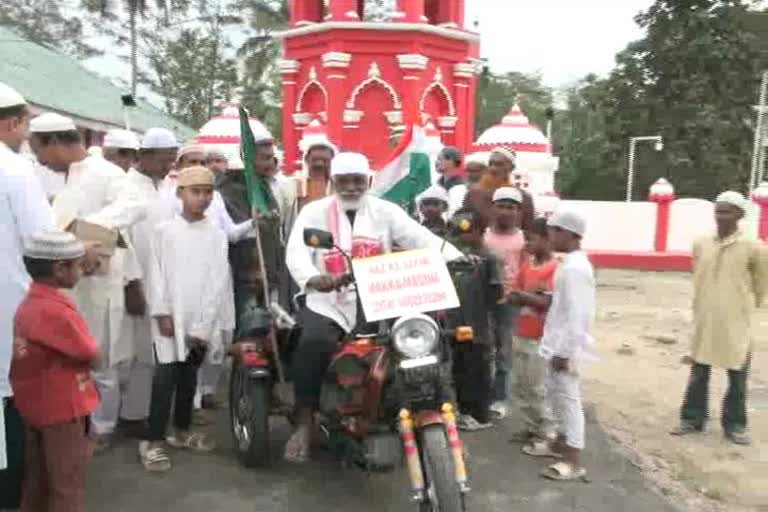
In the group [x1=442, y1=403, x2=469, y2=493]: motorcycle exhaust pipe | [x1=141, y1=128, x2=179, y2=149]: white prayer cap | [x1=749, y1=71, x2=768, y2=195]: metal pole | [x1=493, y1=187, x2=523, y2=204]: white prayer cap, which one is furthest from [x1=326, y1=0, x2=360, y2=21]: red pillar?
[x1=749, y1=71, x2=768, y2=195]: metal pole

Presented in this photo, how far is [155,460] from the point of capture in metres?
4.85

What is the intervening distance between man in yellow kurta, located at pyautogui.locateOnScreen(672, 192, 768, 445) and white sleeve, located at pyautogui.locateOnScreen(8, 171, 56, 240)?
435cm

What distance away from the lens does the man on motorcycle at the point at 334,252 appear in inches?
175

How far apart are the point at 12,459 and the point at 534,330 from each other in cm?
301

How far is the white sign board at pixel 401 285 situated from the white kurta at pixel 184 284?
49.7 inches

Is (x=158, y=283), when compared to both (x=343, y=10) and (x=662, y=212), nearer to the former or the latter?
(x=343, y=10)

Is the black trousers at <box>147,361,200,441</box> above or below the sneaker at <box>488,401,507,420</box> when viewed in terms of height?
above

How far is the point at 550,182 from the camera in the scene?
14516mm

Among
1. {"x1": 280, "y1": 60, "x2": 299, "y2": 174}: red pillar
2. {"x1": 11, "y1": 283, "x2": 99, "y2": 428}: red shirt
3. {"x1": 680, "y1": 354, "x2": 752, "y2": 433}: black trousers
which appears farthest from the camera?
{"x1": 280, "y1": 60, "x2": 299, "y2": 174}: red pillar

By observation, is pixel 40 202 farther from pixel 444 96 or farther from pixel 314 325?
pixel 444 96

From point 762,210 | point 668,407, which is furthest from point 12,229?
point 762,210

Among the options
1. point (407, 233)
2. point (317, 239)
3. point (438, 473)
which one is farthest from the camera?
point (407, 233)

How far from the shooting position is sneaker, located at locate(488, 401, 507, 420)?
20.3ft

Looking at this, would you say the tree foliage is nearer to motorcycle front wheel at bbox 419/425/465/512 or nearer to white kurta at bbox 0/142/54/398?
motorcycle front wheel at bbox 419/425/465/512
